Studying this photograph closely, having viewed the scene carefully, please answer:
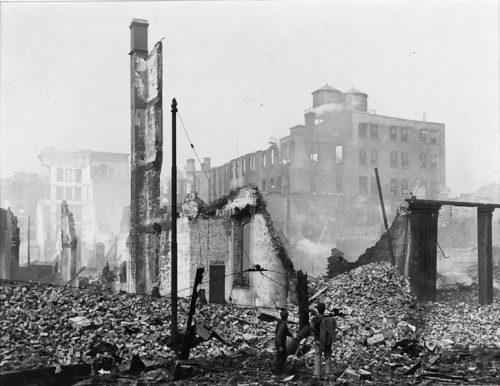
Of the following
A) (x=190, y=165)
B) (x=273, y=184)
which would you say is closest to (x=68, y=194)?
(x=190, y=165)

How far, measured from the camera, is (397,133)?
173 ft

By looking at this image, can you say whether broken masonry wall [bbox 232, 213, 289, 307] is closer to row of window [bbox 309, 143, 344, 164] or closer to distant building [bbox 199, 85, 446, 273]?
distant building [bbox 199, 85, 446, 273]

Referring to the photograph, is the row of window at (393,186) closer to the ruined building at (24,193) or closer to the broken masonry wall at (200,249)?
the broken masonry wall at (200,249)

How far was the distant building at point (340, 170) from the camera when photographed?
1806 inches

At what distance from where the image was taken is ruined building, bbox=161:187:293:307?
2112cm

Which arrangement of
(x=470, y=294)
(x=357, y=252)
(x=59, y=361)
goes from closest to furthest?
1. (x=59, y=361)
2. (x=470, y=294)
3. (x=357, y=252)


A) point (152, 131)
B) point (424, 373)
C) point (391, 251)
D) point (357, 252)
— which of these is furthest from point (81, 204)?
point (424, 373)

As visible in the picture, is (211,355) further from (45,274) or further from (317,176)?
(317,176)

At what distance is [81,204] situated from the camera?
2638 inches

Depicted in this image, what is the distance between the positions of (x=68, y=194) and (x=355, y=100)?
35.8 metres

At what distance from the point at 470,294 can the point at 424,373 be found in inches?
621

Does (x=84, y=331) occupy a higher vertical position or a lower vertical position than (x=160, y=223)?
lower

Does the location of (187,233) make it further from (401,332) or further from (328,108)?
(328,108)

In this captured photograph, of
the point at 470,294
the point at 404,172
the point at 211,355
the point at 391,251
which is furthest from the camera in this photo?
the point at 404,172
